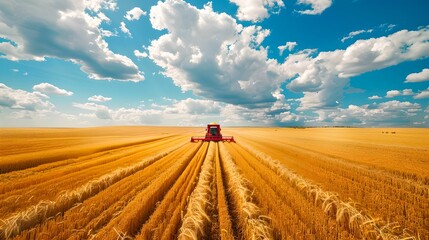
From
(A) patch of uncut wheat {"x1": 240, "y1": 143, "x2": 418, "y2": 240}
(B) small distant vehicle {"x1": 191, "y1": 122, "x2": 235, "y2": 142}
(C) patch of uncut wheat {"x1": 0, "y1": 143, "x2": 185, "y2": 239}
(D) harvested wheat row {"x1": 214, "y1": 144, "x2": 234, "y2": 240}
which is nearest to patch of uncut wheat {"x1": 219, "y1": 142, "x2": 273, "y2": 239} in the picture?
(D) harvested wheat row {"x1": 214, "y1": 144, "x2": 234, "y2": 240}

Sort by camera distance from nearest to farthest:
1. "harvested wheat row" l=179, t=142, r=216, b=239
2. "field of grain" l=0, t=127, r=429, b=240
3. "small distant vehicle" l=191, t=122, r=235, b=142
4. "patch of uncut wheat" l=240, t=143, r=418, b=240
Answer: "harvested wheat row" l=179, t=142, r=216, b=239 < "patch of uncut wheat" l=240, t=143, r=418, b=240 < "field of grain" l=0, t=127, r=429, b=240 < "small distant vehicle" l=191, t=122, r=235, b=142

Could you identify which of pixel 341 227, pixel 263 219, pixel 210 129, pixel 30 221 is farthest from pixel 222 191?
pixel 210 129

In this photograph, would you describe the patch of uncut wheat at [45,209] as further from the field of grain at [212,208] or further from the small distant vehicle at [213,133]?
the small distant vehicle at [213,133]

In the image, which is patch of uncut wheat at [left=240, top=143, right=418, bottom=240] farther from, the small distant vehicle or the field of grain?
the small distant vehicle

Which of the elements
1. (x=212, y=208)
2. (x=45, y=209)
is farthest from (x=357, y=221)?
(x=45, y=209)

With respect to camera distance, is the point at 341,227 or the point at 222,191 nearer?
the point at 341,227

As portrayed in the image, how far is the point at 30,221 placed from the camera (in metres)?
4.46

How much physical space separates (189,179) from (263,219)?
12.6 ft

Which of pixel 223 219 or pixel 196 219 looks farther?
pixel 223 219

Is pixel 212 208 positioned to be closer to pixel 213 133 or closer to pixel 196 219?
pixel 196 219

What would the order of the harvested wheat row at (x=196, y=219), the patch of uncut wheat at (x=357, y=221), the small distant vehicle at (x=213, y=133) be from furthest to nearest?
the small distant vehicle at (x=213, y=133), the patch of uncut wheat at (x=357, y=221), the harvested wheat row at (x=196, y=219)

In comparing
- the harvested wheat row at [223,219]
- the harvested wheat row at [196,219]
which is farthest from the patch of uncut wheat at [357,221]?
the harvested wheat row at [196,219]

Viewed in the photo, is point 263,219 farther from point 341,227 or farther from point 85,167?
point 85,167

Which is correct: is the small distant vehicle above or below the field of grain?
above
